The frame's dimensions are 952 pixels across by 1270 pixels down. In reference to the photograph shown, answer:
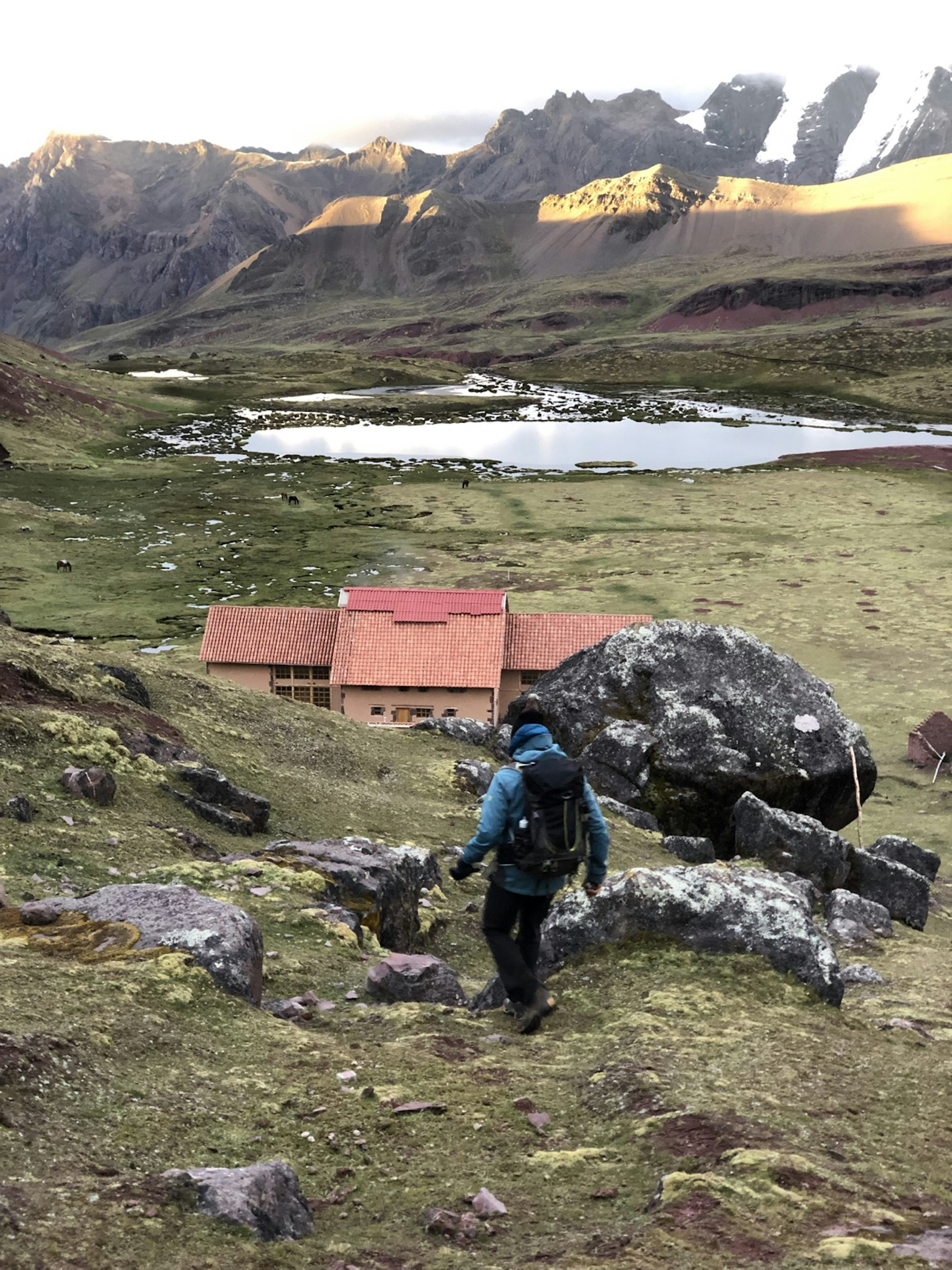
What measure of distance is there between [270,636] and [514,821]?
34.1m

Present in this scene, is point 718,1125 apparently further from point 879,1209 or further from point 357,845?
point 357,845

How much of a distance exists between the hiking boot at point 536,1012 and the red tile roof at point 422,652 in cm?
2930

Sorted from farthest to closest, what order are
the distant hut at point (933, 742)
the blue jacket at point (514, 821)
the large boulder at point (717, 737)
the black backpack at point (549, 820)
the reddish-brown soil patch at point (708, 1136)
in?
the distant hut at point (933, 742) → the large boulder at point (717, 737) → the blue jacket at point (514, 821) → the black backpack at point (549, 820) → the reddish-brown soil patch at point (708, 1136)

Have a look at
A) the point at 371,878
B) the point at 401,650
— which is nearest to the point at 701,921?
the point at 371,878

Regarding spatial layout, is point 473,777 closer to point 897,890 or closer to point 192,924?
point 897,890

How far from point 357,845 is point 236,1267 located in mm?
11810

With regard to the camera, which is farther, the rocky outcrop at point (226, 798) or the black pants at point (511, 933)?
the rocky outcrop at point (226, 798)

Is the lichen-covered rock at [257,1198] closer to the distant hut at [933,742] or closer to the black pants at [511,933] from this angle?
the black pants at [511,933]

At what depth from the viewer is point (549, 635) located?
145 ft

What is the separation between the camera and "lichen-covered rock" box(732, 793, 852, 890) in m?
23.5

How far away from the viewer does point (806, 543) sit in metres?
90.8

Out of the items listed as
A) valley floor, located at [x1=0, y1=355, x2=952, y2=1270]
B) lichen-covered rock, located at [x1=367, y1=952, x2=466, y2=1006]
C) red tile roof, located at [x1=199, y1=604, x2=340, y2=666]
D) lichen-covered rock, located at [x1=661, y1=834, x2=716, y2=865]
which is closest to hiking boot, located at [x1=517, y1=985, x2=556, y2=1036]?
valley floor, located at [x1=0, y1=355, x2=952, y2=1270]

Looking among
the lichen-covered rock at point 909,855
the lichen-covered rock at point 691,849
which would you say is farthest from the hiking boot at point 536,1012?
the lichen-covered rock at point 909,855

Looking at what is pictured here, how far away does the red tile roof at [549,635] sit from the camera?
4338cm
